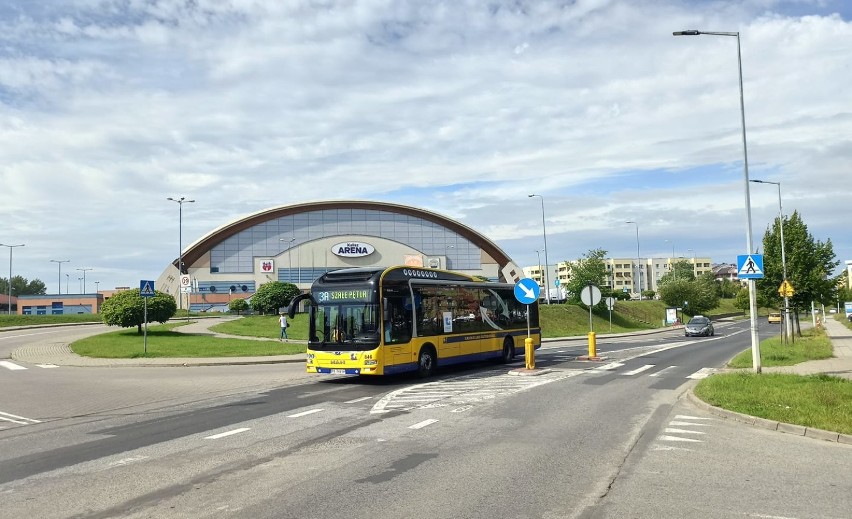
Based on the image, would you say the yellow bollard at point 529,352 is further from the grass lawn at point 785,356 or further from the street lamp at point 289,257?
the street lamp at point 289,257

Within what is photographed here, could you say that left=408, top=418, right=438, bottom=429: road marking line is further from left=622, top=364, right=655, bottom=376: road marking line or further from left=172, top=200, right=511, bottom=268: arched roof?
left=172, top=200, right=511, bottom=268: arched roof

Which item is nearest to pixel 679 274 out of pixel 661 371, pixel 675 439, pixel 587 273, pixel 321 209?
pixel 587 273

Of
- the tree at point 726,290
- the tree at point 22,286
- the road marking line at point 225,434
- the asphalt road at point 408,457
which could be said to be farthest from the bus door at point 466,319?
the tree at point 22,286

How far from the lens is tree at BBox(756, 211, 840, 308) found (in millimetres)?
37500

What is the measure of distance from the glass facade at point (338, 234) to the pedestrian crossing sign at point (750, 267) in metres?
88.0

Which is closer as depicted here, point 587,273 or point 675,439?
point 675,439

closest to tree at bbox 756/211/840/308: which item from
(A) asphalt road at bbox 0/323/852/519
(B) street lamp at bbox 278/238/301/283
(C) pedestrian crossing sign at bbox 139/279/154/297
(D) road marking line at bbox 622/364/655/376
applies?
(D) road marking line at bbox 622/364/655/376

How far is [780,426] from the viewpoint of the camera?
1036cm

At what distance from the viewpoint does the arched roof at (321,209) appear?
329 ft

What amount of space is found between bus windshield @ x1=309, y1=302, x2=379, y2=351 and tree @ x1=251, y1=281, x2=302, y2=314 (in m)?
44.2

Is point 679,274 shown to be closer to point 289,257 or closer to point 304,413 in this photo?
point 289,257

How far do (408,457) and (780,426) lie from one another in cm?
580

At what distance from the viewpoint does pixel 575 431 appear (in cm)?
1042

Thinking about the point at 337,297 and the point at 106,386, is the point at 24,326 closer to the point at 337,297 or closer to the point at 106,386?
the point at 106,386
